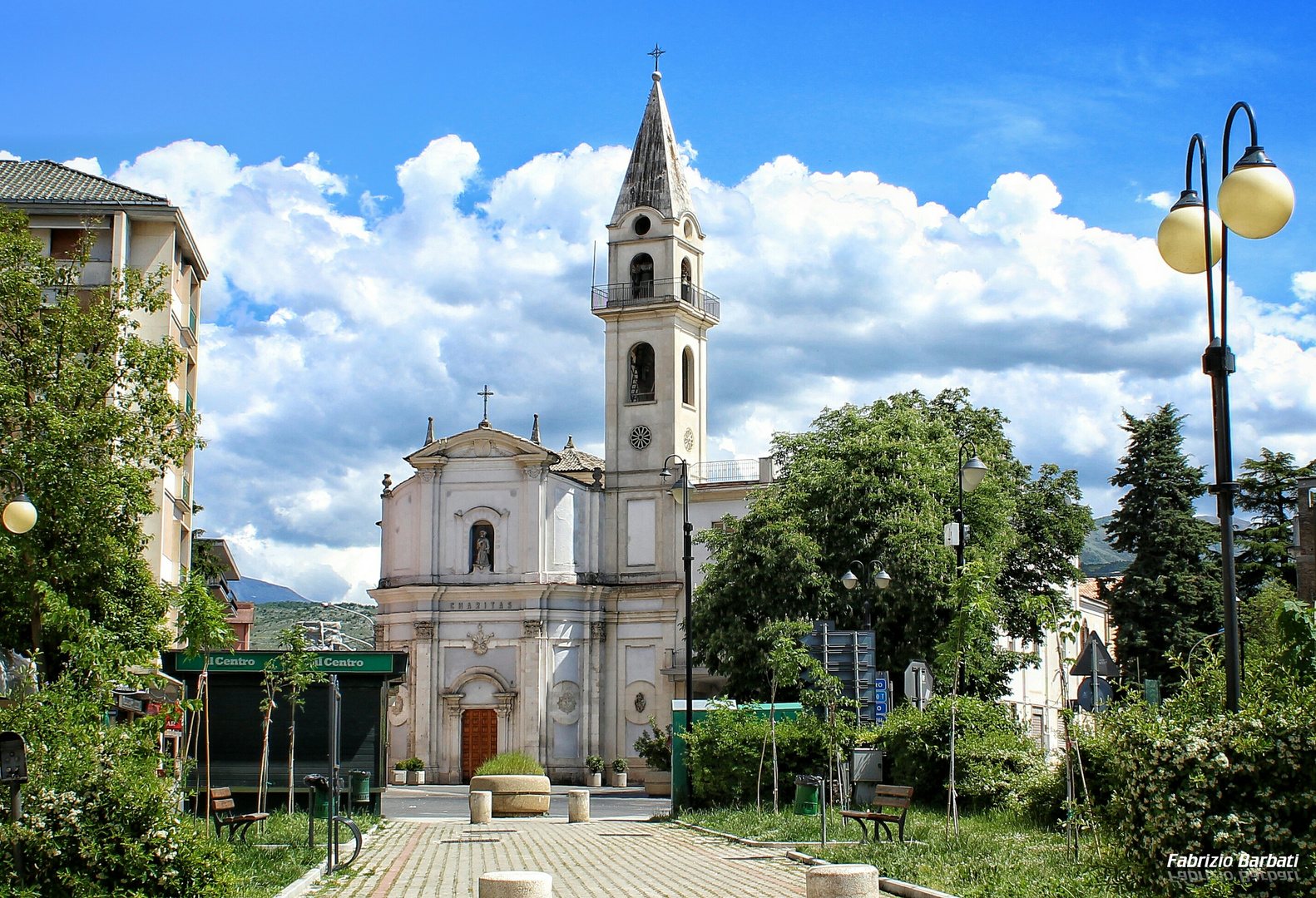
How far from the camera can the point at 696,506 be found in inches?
2270

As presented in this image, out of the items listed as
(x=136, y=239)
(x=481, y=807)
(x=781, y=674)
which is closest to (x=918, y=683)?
(x=781, y=674)

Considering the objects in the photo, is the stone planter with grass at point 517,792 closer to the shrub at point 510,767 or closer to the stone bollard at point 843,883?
the shrub at point 510,767

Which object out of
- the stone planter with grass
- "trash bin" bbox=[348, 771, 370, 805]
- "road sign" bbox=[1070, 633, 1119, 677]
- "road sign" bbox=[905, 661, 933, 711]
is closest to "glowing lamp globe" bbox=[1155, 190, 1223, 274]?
"road sign" bbox=[1070, 633, 1119, 677]

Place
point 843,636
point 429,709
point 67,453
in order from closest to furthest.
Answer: point 67,453
point 843,636
point 429,709

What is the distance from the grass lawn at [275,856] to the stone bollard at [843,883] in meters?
5.13

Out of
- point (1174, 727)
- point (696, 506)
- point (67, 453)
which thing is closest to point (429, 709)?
point (696, 506)

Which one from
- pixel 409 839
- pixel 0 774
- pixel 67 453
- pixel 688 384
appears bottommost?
pixel 409 839

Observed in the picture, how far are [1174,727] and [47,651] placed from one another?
18.1 meters

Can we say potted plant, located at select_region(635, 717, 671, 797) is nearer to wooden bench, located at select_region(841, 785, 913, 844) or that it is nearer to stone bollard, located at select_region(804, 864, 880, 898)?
wooden bench, located at select_region(841, 785, 913, 844)

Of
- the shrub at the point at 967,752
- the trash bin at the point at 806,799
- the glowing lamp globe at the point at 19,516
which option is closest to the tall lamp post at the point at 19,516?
the glowing lamp globe at the point at 19,516

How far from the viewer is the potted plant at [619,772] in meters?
53.4

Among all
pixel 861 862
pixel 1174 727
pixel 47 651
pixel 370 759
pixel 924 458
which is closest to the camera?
pixel 1174 727

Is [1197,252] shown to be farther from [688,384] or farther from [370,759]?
[688,384]

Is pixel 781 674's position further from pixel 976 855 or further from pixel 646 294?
pixel 646 294
